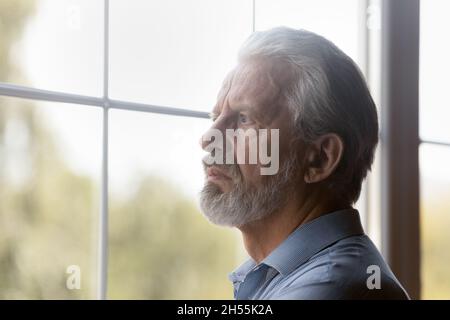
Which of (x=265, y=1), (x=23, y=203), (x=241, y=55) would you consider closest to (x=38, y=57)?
(x=23, y=203)

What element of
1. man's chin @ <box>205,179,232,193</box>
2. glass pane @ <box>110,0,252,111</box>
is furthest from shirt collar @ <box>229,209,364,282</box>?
glass pane @ <box>110,0,252,111</box>

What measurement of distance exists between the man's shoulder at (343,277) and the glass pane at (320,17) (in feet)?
2.24

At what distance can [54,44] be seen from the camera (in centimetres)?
133

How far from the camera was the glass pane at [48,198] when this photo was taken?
128 cm

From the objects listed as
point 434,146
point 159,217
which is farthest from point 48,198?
point 434,146

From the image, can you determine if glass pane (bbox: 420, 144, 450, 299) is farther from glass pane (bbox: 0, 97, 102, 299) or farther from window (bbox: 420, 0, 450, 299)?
glass pane (bbox: 0, 97, 102, 299)

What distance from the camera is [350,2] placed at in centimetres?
186

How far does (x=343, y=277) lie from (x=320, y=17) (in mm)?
887

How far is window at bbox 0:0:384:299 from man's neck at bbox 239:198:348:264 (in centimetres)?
32

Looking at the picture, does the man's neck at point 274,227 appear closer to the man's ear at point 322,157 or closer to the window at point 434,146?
the man's ear at point 322,157

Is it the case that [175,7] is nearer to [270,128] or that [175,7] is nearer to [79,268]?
[270,128]

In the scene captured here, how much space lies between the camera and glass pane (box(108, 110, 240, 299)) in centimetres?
143

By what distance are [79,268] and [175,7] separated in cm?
58
